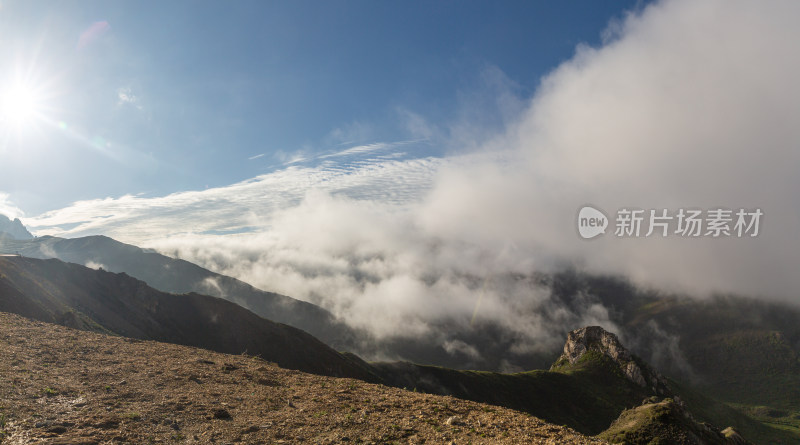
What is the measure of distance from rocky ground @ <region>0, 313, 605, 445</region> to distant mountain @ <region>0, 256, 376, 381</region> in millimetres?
59461

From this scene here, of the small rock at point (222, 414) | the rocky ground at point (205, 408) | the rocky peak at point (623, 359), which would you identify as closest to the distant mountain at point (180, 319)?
the rocky ground at point (205, 408)

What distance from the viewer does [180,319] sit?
130375mm

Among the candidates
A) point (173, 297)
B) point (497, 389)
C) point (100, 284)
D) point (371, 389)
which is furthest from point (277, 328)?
point (371, 389)

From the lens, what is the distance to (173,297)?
139 meters

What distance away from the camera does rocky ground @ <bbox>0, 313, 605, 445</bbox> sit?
711 inches

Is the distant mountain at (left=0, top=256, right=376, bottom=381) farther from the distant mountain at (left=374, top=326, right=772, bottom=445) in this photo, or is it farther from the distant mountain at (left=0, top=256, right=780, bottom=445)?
the distant mountain at (left=374, top=326, right=772, bottom=445)

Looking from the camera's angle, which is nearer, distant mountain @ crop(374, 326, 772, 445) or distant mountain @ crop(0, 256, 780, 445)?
distant mountain @ crop(0, 256, 780, 445)

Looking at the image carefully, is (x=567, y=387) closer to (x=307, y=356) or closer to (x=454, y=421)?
(x=307, y=356)

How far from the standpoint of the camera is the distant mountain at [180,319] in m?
94.9

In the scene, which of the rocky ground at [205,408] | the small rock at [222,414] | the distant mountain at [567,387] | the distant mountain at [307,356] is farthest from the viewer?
the distant mountain at [567,387]

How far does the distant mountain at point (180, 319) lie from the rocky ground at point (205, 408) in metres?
59.5

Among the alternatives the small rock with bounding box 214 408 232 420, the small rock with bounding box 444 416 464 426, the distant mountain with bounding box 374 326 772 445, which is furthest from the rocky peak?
the small rock with bounding box 214 408 232 420

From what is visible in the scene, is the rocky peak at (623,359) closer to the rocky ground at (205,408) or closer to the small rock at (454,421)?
the rocky ground at (205,408)

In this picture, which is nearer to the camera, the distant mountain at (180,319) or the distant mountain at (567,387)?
the distant mountain at (180,319)
